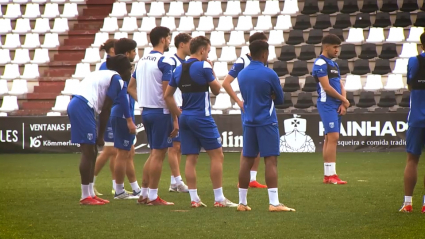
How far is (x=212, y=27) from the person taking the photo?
22.4 metres

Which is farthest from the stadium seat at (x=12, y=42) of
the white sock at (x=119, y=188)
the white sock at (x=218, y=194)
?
the white sock at (x=218, y=194)

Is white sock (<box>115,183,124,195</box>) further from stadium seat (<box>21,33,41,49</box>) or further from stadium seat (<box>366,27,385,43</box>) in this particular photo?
stadium seat (<box>21,33,41,49</box>)

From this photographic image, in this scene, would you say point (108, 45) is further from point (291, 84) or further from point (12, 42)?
point (12, 42)

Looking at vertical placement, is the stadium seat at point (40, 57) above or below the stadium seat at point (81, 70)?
above

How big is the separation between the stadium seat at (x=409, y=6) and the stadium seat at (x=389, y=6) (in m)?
0.23

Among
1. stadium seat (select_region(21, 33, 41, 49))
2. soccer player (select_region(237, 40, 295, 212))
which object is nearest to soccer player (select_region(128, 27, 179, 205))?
soccer player (select_region(237, 40, 295, 212))

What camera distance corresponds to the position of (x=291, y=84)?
782 inches

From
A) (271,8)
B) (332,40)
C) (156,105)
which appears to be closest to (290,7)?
(271,8)

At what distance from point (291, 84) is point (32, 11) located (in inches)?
371

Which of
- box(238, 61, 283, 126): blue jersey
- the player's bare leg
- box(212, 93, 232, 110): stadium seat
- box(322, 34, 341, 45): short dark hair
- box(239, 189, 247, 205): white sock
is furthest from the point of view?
box(212, 93, 232, 110): stadium seat

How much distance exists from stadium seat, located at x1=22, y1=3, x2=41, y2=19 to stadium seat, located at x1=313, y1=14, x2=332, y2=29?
29.7 feet

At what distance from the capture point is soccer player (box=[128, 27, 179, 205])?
8.84 m

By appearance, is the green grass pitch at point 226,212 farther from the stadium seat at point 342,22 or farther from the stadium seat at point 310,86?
the stadium seat at point 342,22

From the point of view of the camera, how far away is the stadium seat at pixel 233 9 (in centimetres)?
2288
